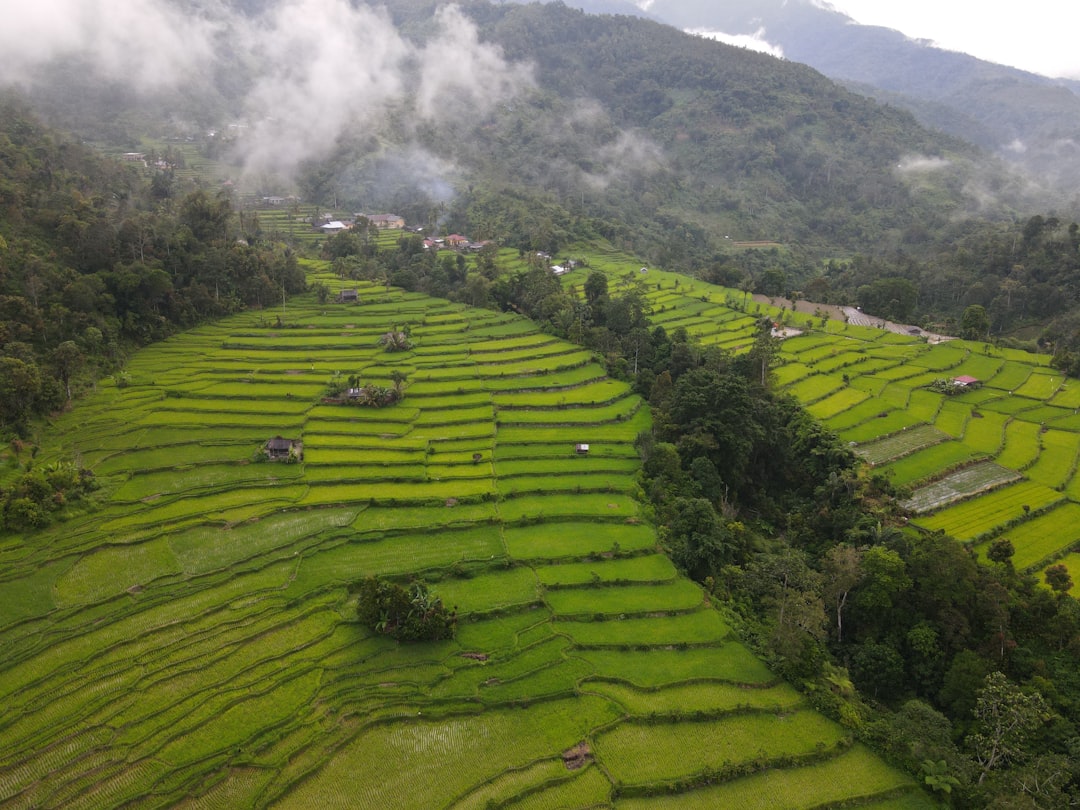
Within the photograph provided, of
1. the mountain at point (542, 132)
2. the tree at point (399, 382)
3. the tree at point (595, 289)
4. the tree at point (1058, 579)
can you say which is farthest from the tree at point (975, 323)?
the tree at point (399, 382)

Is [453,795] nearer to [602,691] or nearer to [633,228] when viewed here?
[602,691]

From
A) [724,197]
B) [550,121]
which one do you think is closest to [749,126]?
[724,197]

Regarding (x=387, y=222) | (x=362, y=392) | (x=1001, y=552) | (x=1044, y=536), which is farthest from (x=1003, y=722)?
(x=387, y=222)

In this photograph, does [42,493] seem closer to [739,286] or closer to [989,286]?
[739,286]

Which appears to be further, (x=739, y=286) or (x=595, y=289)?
(x=739, y=286)

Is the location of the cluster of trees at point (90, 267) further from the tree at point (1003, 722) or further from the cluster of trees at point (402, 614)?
the tree at point (1003, 722)

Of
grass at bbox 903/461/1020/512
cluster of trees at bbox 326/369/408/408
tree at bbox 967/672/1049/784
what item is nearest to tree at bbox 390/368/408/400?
cluster of trees at bbox 326/369/408/408
